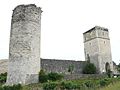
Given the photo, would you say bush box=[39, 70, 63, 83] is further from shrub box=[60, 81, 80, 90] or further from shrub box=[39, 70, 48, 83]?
shrub box=[60, 81, 80, 90]

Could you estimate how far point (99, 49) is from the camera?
120 feet

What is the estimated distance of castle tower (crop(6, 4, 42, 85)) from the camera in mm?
22928

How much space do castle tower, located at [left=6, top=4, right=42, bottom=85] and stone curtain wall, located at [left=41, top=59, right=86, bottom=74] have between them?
6.70 meters

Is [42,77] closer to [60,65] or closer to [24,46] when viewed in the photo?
[24,46]

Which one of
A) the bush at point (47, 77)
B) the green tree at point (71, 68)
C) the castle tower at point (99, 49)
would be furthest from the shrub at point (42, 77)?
the castle tower at point (99, 49)

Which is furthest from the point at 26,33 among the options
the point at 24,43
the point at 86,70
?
the point at 86,70

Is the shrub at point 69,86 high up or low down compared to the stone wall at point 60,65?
down

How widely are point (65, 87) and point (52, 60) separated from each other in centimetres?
1517

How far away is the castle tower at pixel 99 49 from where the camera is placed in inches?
1430

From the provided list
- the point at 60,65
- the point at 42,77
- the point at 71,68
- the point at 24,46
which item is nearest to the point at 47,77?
the point at 42,77

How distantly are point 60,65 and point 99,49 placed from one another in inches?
316

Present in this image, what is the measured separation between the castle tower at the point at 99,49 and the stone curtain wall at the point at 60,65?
2473 millimetres

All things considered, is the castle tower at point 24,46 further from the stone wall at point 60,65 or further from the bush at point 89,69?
the bush at point 89,69

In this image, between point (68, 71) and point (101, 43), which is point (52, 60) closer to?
point (68, 71)
